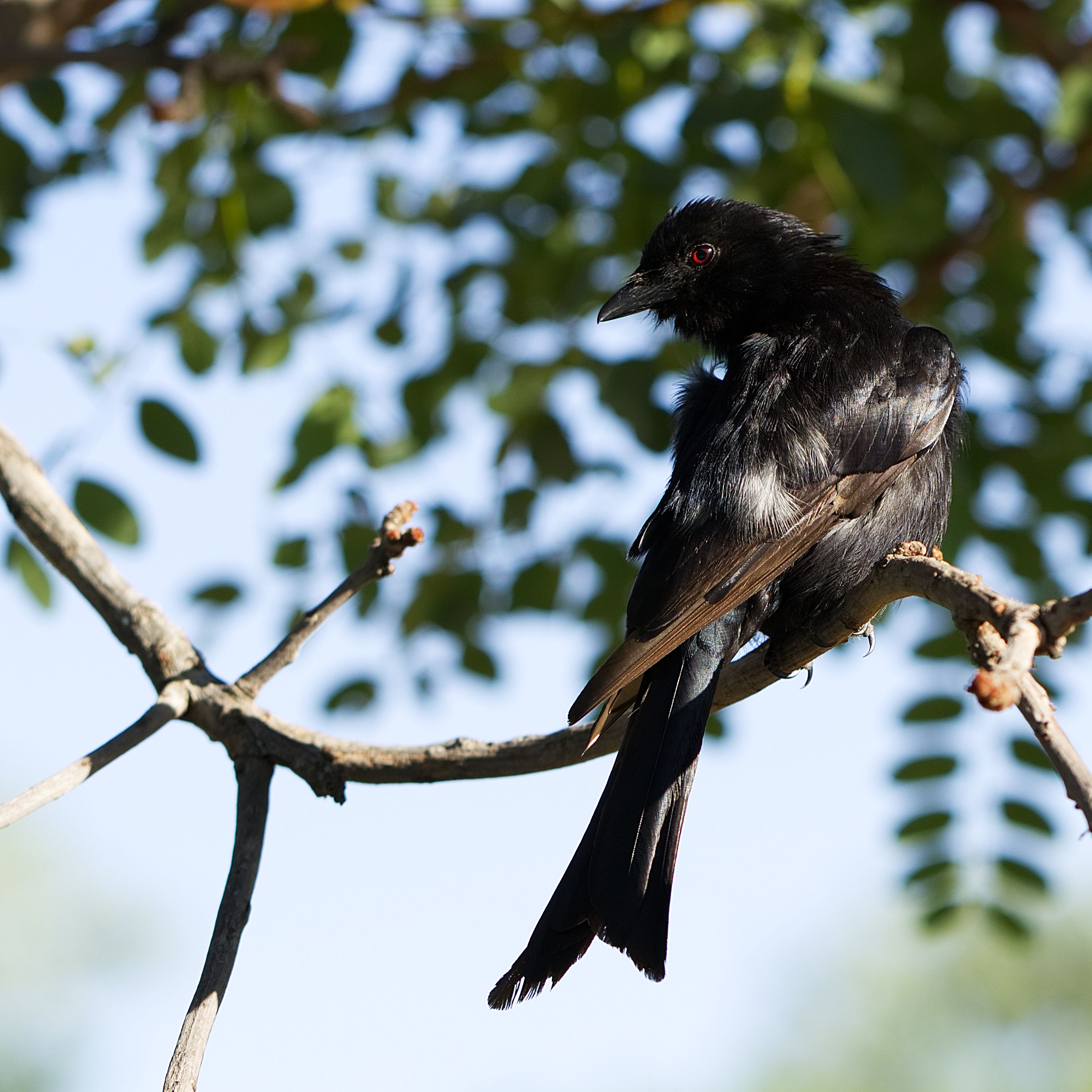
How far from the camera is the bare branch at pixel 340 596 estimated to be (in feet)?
8.80

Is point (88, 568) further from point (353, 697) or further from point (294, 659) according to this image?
point (353, 697)

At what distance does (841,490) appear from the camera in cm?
309

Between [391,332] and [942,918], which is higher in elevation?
[391,332]

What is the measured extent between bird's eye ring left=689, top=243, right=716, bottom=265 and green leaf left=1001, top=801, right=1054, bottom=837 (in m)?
1.96

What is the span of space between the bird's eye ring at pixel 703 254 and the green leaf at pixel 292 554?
1.55 m

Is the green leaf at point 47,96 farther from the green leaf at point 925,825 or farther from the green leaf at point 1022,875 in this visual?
the green leaf at point 1022,875

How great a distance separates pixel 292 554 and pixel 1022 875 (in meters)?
2.56

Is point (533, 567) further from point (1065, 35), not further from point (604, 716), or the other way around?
point (1065, 35)

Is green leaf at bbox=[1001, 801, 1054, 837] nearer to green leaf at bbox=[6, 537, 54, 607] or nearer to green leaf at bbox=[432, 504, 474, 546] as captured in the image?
green leaf at bbox=[432, 504, 474, 546]

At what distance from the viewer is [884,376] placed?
130 inches

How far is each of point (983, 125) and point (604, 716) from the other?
9.45ft

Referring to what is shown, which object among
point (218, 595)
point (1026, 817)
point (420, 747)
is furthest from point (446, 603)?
point (1026, 817)

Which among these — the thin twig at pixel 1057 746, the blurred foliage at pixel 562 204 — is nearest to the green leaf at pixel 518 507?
the blurred foliage at pixel 562 204

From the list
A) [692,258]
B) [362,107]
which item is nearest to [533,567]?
[692,258]
